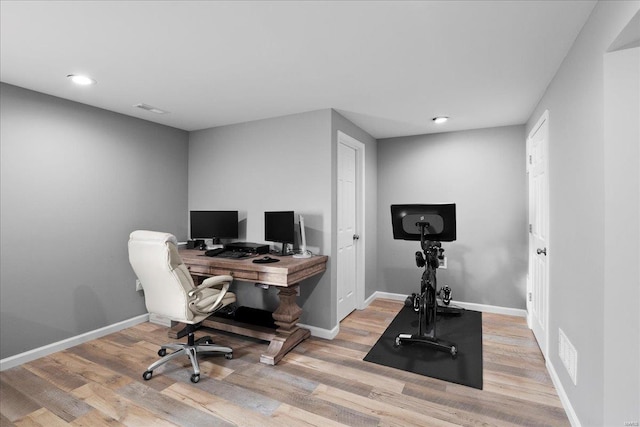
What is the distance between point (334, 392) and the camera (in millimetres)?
2238

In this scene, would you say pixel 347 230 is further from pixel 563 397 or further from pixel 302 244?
pixel 563 397

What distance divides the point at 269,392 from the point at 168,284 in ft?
3.67

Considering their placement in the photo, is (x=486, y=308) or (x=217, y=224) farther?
(x=486, y=308)

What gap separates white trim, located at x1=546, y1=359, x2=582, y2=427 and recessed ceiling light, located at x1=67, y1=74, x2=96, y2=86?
13.6 ft

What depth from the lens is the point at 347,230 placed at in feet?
12.3

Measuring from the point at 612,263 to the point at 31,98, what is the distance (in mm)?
4263

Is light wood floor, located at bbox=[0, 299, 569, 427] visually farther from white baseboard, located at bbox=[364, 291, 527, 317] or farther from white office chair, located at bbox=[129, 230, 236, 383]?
white baseboard, located at bbox=[364, 291, 527, 317]

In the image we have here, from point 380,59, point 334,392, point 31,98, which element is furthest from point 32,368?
point 380,59

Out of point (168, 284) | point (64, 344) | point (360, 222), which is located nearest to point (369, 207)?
point (360, 222)

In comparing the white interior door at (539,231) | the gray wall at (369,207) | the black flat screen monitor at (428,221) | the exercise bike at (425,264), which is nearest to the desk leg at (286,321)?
the exercise bike at (425,264)

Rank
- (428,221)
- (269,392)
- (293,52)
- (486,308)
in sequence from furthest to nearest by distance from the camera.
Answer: (486,308)
(428,221)
(269,392)
(293,52)

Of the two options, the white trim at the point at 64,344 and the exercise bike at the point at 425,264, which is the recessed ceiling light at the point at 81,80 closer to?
the white trim at the point at 64,344

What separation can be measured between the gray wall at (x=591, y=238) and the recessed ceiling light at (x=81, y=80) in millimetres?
Result: 3354

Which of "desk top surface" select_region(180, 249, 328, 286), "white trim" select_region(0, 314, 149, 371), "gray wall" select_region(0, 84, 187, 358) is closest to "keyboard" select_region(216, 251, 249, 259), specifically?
"desk top surface" select_region(180, 249, 328, 286)
